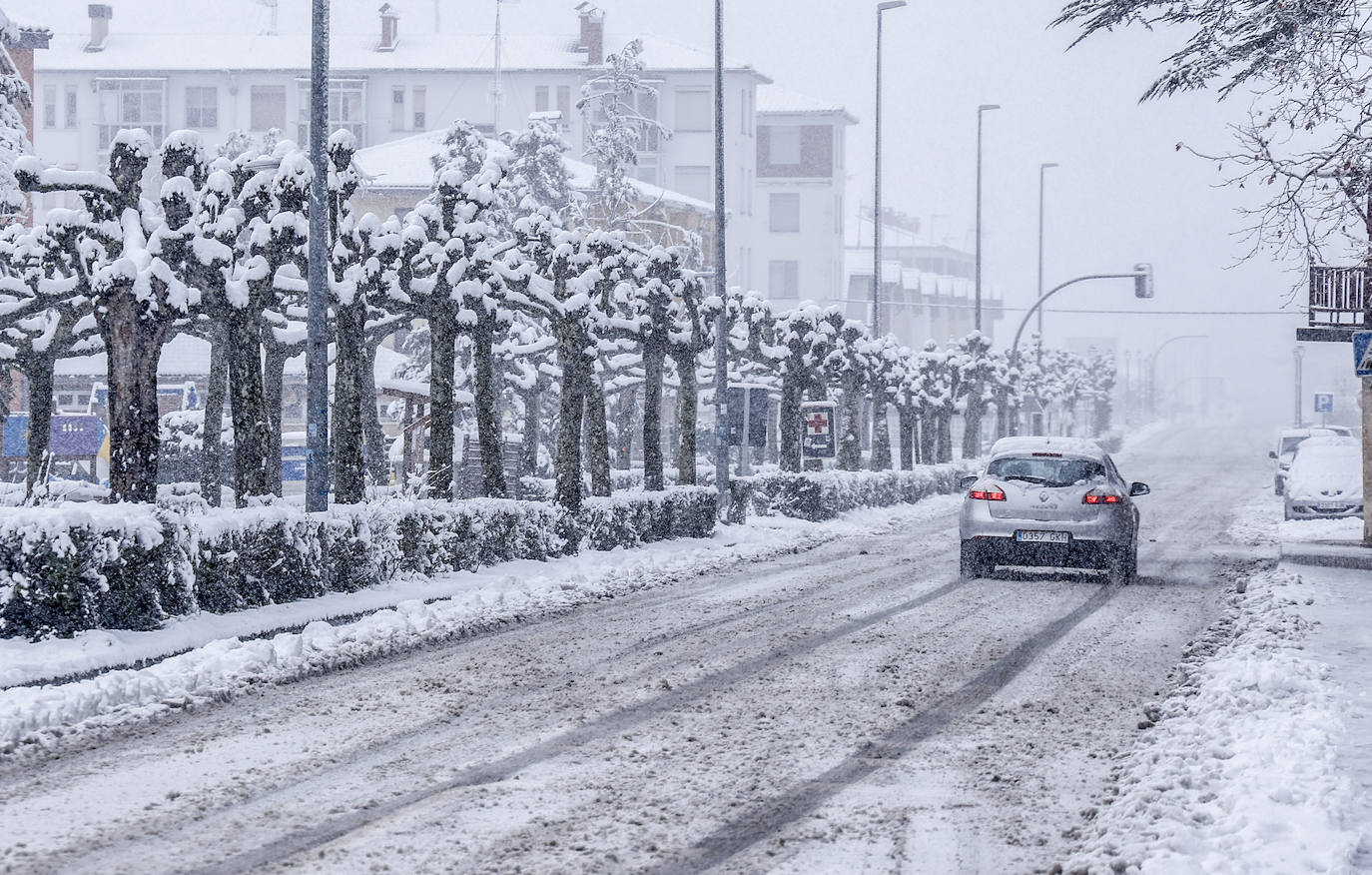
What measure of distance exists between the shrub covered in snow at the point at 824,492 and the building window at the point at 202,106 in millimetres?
58215

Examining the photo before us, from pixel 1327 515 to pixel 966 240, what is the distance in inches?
5111

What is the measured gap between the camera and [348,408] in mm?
20016

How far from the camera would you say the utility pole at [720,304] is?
90.2 ft


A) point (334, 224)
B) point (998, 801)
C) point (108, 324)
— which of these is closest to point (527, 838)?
point (998, 801)

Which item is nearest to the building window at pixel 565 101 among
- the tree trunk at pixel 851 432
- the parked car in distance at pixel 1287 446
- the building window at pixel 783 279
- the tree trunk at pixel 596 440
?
the building window at pixel 783 279

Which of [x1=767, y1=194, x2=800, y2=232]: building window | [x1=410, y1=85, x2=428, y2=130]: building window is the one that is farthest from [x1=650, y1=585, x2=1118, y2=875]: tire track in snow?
Answer: [x1=767, y1=194, x2=800, y2=232]: building window

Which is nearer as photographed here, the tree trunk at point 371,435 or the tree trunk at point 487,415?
the tree trunk at point 487,415

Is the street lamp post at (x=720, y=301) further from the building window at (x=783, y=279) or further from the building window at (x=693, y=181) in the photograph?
the building window at (x=783, y=279)

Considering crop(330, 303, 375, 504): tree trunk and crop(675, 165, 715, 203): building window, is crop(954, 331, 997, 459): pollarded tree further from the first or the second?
crop(330, 303, 375, 504): tree trunk

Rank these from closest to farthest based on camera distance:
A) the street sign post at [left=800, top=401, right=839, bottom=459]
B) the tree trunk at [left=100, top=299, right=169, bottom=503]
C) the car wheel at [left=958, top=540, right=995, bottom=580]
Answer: the tree trunk at [left=100, top=299, right=169, bottom=503]
the car wheel at [left=958, top=540, right=995, bottom=580]
the street sign post at [left=800, top=401, right=839, bottom=459]

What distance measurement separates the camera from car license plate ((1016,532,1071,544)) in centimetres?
1933

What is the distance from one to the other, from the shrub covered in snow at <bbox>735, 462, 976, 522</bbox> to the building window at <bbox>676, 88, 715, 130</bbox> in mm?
49184

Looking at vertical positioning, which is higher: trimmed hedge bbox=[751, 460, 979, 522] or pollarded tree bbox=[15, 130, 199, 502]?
pollarded tree bbox=[15, 130, 199, 502]

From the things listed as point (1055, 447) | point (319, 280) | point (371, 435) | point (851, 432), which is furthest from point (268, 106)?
point (1055, 447)
